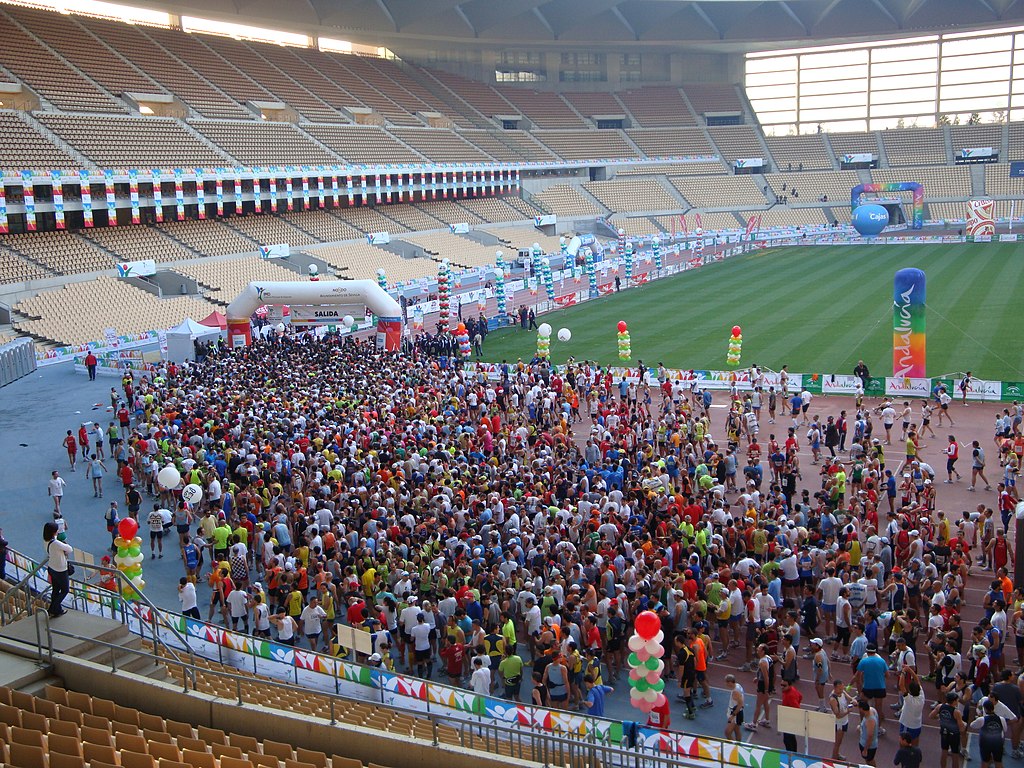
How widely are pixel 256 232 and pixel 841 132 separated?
227 feet

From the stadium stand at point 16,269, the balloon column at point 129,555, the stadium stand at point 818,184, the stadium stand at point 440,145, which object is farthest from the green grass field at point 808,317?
the stadium stand at point 818,184

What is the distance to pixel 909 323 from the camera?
29203 mm

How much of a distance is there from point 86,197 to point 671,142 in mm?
68568

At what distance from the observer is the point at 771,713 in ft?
40.9

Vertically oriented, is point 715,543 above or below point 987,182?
below

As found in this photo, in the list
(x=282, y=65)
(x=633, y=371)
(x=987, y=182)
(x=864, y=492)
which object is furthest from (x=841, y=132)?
(x=864, y=492)

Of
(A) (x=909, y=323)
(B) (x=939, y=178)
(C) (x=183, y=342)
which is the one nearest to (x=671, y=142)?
(B) (x=939, y=178)

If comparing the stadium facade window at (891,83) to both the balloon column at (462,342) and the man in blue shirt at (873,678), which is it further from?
the man in blue shirt at (873,678)

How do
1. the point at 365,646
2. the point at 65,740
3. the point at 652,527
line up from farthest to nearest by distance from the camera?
the point at 652,527 → the point at 365,646 → the point at 65,740

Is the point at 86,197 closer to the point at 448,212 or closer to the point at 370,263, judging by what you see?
the point at 370,263

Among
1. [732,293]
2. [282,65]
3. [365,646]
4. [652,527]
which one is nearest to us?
[365,646]

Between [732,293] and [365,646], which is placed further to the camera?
[732,293]

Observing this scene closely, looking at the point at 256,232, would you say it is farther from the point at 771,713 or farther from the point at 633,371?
the point at 771,713

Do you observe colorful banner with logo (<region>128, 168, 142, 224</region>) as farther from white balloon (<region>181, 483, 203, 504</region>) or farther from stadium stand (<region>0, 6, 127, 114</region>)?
white balloon (<region>181, 483, 203, 504</region>)
